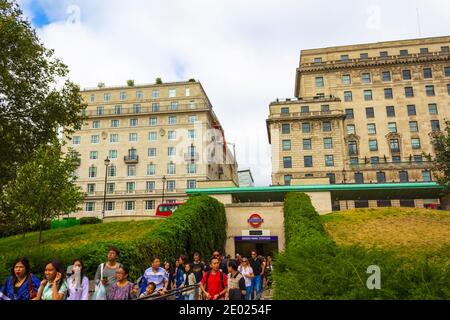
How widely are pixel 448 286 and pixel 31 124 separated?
27520 millimetres

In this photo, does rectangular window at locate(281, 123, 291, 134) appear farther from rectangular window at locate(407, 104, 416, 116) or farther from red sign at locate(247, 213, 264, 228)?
red sign at locate(247, 213, 264, 228)

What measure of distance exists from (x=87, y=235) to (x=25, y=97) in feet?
38.9

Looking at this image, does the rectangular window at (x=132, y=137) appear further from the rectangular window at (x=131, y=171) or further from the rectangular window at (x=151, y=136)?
the rectangular window at (x=131, y=171)

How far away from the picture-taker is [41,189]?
2628cm

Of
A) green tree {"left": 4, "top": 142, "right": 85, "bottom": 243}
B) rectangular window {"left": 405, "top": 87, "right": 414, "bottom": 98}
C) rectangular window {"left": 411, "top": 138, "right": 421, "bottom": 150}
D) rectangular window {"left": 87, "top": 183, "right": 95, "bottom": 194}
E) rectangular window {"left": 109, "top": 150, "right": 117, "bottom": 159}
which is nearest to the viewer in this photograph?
green tree {"left": 4, "top": 142, "right": 85, "bottom": 243}

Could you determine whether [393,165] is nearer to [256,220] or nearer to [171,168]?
[256,220]

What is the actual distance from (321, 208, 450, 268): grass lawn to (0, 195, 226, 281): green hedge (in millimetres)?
9284

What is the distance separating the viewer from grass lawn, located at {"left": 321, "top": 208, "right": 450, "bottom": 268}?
22.7 m

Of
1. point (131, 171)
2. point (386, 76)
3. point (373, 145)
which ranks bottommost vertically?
point (131, 171)

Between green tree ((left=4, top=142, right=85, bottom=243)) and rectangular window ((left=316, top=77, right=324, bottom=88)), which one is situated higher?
rectangular window ((left=316, top=77, right=324, bottom=88))

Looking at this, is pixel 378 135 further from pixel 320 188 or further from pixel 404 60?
pixel 320 188

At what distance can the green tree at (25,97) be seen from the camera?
23555mm

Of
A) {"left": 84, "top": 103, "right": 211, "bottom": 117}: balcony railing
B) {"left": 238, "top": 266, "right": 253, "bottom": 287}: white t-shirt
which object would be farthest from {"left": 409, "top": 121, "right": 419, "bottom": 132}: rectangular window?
{"left": 238, "top": 266, "right": 253, "bottom": 287}: white t-shirt

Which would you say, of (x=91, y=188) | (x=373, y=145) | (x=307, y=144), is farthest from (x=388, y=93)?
(x=91, y=188)
